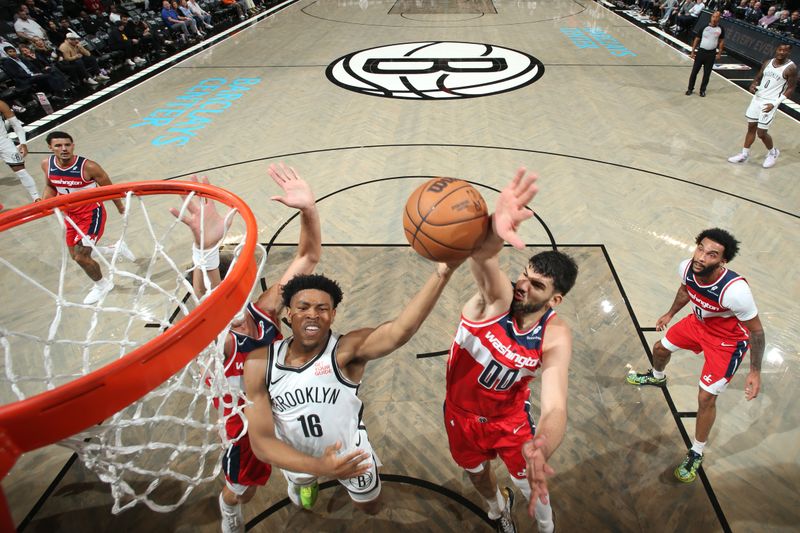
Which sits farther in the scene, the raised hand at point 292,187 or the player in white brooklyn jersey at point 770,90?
the player in white brooklyn jersey at point 770,90

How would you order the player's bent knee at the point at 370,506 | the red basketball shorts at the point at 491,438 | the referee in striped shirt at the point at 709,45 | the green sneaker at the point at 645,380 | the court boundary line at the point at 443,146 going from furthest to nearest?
the referee in striped shirt at the point at 709,45, the court boundary line at the point at 443,146, the green sneaker at the point at 645,380, the player's bent knee at the point at 370,506, the red basketball shorts at the point at 491,438

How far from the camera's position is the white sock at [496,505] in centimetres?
270

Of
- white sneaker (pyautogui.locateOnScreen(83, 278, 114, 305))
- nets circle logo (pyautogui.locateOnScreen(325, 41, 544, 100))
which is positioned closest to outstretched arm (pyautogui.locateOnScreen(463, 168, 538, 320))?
white sneaker (pyautogui.locateOnScreen(83, 278, 114, 305))

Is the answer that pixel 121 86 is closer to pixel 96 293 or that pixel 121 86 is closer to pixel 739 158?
pixel 96 293

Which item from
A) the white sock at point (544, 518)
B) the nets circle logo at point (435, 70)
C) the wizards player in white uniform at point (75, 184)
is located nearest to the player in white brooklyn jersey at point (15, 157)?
the wizards player in white uniform at point (75, 184)

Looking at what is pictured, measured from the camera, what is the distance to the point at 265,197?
19.9 feet

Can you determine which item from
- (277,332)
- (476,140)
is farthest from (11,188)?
(476,140)

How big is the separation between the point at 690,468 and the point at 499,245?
7.57ft

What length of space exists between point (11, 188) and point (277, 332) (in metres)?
6.33

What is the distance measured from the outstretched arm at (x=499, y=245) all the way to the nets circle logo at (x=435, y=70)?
7.72 metres

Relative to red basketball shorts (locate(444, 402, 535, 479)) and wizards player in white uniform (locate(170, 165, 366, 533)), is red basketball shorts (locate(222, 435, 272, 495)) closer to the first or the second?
wizards player in white uniform (locate(170, 165, 366, 533))

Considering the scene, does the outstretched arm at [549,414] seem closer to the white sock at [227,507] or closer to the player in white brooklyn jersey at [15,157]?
the white sock at [227,507]

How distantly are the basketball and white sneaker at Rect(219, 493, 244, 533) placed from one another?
187 centimetres

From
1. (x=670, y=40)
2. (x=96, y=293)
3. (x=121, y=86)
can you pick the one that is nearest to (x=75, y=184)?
(x=96, y=293)
